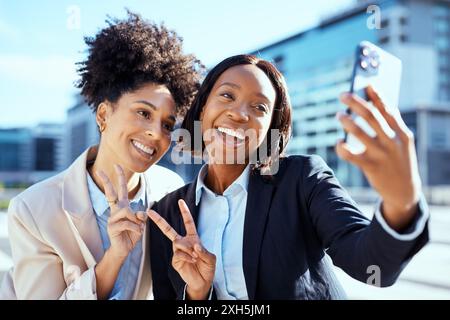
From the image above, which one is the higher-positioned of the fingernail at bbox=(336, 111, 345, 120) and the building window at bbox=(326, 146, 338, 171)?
the fingernail at bbox=(336, 111, 345, 120)

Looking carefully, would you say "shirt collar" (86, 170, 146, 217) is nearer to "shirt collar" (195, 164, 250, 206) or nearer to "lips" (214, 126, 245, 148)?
"shirt collar" (195, 164, 250, 206)

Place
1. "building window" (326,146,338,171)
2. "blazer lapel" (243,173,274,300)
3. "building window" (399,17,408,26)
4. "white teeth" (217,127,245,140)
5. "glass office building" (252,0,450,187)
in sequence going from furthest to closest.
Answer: "building window" (326,146,338,171) → "building window" (399,17,408,26) → "glass office building" (252,0,450,187) → "white teeth" (217,127,245,140) → "blazer lapel" (243,173,274,300)

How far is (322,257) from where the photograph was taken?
1323mm

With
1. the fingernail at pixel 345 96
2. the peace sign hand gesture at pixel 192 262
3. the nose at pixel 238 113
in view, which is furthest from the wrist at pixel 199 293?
the fingernail at pixel 345 96

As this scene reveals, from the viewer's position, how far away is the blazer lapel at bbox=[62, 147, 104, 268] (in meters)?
1.39

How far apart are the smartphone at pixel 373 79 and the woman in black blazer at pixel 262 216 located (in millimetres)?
35

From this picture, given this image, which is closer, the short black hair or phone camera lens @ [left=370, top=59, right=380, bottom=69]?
phone camera lens @ [left=370, top=59, right=380, bottom=69]

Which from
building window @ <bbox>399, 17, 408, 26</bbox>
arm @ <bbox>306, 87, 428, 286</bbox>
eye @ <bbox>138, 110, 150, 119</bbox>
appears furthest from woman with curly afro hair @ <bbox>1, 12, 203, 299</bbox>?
building window @ <bbox>399, 17, 408, 26</bbox>

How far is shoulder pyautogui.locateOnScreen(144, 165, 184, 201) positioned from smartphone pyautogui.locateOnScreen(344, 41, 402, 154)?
942mm

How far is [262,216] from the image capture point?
128 centimetres

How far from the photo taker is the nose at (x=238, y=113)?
4.34ft

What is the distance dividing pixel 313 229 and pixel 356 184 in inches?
1403

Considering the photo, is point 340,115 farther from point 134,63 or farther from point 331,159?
point 331,159

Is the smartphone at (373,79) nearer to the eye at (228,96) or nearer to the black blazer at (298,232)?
the black blazer at (298,232)
